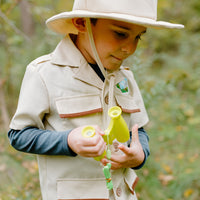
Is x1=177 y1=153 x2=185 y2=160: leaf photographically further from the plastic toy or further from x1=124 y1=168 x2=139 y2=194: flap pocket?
the plastic toy

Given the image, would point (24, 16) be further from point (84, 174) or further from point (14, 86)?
point (84, 174)

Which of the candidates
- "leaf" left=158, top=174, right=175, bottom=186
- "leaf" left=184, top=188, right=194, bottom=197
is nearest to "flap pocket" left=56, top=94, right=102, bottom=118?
"leaf" left=184, top=188, right=194, bottom=197

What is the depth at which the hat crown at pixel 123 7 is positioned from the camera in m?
1.27

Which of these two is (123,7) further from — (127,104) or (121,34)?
(127,104)

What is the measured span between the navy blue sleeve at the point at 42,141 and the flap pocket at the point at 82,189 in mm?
199

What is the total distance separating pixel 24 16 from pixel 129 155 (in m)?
6.99

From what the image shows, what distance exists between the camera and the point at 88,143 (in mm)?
1085

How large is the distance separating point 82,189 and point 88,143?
411 millimetres

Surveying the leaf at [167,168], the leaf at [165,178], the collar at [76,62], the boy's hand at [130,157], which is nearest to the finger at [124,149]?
the boy's hand at [130,157]

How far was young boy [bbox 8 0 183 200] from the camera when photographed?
1.29 m

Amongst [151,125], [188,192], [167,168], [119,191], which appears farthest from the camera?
[151,125]

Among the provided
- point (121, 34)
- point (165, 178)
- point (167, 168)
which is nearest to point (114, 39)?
point (121, 34)

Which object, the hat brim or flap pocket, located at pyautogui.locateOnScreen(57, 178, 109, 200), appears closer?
the hat brim

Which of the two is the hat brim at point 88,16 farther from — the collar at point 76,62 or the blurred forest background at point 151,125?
the blurred forest background at point 151,125
